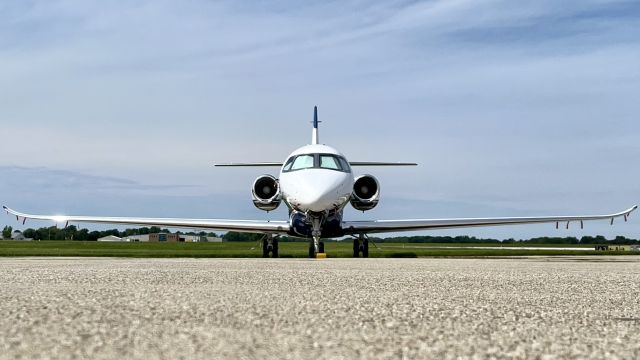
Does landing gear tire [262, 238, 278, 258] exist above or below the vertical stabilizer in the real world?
below

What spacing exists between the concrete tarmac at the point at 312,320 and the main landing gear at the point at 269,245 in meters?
18.1

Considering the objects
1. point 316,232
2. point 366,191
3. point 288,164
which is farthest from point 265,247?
point 366,191

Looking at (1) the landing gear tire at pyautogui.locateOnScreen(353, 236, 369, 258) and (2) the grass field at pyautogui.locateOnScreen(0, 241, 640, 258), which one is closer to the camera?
(1) the landing gear tire at pyautogui.locateOnScreen(353, 236, 369, 258)

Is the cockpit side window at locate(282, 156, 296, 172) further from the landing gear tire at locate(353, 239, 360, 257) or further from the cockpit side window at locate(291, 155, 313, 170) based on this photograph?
the landing gear tire at locate(353, 239, 360, 257)

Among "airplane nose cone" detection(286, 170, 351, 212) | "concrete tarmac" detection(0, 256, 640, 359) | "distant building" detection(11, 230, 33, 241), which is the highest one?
"distant building" detection(11, 230, 33, 241)

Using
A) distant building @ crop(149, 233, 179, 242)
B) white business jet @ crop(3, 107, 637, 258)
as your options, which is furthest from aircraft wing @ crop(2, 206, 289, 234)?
distant building @ crop(149, 233, 179, 242)

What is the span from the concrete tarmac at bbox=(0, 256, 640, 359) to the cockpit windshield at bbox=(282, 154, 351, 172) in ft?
49.7

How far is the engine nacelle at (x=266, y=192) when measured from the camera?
27.2 metres

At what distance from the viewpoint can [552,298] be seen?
7.92 m

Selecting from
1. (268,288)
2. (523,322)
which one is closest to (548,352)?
(523,322)

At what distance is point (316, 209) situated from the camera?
23.7 m

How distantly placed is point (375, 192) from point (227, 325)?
2217 centimetres

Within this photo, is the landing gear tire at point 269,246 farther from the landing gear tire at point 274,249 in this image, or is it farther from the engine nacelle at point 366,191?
the engine nacelle at point 366,191

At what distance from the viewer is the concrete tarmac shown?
420cm
